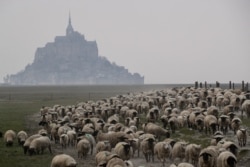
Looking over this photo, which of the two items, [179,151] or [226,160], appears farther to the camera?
[179,151]

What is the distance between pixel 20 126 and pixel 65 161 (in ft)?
64.5

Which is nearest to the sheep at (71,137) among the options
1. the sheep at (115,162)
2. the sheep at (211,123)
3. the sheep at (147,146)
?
the sheep at (147,146)

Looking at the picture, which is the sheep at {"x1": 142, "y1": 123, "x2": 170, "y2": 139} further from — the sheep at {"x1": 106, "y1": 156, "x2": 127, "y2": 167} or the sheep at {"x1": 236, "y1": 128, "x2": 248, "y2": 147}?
the sheep at {"x1": 106, "y1": 156, "x2": 127, "y2": 167}

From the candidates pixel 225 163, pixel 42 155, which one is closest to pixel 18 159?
pixel 42 155

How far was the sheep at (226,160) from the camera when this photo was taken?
15230 millimetres

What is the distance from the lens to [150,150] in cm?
2034

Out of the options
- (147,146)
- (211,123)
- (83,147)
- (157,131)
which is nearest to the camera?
(147,146)

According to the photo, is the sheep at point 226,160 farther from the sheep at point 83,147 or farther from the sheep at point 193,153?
the sheep at point 83,147

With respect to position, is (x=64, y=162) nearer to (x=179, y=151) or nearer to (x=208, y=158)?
(x=179, y=151)

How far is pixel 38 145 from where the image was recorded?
2222 centimetres

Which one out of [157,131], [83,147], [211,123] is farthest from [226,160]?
[211,123]

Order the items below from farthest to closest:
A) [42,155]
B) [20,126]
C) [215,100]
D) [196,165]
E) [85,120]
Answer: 1. [215,100]
2. [20,126]
3. [85,120]
4. [42,155]
5. [196,165]

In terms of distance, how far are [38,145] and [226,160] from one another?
472 inches

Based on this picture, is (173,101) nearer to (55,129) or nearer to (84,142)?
(55,129)
